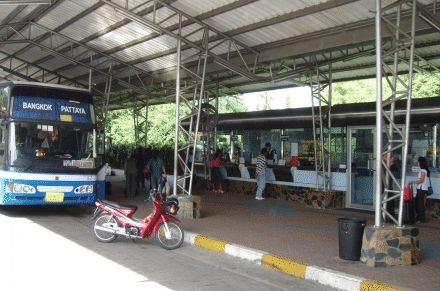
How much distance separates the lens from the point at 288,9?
11867 mm

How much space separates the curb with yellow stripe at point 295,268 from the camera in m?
6.69

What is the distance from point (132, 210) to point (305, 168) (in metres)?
8.59

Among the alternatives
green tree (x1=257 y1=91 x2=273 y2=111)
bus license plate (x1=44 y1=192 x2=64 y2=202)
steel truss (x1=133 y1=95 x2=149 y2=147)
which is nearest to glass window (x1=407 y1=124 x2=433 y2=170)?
bus license plate (x1=44 y1=192 x2=64 y2=202)

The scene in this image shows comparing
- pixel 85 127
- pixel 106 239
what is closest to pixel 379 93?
pixel 106 239

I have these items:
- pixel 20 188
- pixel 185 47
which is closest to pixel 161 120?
pixel 185 47

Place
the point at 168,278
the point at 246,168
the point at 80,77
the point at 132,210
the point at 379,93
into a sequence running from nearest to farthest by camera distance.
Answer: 1. the point at 168,278
2. the point at 379,93
3. the point at 132,210
4. the point at 246,168
5. the point at 80,77

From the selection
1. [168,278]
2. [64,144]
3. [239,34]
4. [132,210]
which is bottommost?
[168,278]

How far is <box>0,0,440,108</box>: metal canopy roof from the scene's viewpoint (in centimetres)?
1185

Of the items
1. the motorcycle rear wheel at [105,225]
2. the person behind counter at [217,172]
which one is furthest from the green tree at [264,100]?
the motorcycle rear wheel at [105,225]

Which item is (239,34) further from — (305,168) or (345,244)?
(345,244)

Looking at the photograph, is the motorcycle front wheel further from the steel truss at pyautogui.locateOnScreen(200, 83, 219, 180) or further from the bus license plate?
the steel truss at pyautogui.locateOnScreen(200, 83, 219, 180)

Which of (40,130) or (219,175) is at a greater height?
(40,130)

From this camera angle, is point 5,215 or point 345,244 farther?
point 5,215

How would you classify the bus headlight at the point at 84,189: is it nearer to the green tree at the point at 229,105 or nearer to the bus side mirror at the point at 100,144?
the bus side mirror at the point at 100,144
